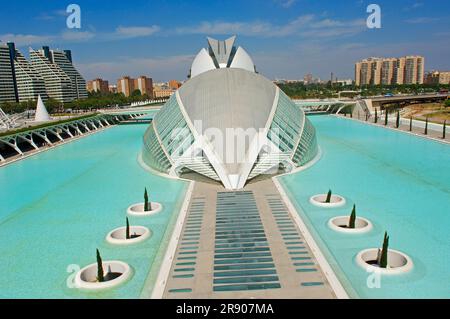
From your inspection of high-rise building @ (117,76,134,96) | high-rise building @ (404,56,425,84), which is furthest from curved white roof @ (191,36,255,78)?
high-rise building @ (117,76,134,96)

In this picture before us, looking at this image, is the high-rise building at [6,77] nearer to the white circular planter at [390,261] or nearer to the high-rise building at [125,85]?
the high-rise building at [125,85]

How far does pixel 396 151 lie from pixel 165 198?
20375 mm

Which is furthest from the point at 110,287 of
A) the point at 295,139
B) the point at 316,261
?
the point at 295,139

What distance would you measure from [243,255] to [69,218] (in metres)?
8.74

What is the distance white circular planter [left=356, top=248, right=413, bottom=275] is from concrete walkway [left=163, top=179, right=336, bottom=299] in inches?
60.0

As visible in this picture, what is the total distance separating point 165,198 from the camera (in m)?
18.5

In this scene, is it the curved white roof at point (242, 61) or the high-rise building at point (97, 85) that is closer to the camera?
the curved white roof at point (242, 61)

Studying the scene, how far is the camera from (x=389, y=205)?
16.6m

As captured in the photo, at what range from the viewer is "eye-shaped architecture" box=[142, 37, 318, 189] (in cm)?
1969

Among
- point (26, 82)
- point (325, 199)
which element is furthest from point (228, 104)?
point (26, 82)

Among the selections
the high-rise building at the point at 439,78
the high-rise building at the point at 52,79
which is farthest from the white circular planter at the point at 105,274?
the high-rise building at the point at 439,78

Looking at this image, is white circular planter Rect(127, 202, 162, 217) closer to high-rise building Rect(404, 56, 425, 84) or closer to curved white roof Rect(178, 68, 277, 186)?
curved white roof Rect(178, 68, 277, 186)

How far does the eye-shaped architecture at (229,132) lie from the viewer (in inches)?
775

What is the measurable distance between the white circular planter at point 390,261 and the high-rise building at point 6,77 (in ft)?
372
